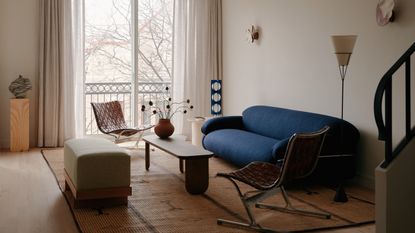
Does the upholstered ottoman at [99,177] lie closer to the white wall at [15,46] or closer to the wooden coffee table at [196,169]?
the wooden coffee table at [196,169]

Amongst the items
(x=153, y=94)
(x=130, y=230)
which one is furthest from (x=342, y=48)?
(x=153, y=94)

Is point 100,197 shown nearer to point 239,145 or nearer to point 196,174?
point 196,174

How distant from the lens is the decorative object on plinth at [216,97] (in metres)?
8.24

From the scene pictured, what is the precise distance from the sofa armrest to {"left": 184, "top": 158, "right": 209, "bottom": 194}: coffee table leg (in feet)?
6.66

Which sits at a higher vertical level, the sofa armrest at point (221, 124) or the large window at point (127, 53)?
the large window at point (127, 53)

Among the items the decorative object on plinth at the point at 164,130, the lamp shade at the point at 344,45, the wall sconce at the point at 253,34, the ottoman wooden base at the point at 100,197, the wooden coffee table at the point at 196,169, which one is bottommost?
the ottoman wooden base at the point at 100,197

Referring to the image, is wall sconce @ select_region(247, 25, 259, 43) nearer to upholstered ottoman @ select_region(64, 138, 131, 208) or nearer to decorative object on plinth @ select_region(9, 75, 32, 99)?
decorative object on plinth @ select_region(9, 75, 32, 99)

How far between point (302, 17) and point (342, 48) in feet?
5.10

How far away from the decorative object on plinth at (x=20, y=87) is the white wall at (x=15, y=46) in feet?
0.84

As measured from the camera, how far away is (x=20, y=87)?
298 inches

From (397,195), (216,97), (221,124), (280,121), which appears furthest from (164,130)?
(397,195)

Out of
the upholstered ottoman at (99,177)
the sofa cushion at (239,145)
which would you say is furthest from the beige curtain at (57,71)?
the upholstered ottoman at (99,177)

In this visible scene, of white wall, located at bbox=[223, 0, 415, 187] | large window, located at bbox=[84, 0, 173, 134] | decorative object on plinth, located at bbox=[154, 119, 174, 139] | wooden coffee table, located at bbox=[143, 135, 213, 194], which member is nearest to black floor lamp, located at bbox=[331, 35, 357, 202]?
white wall, located at bbox=[223, 0, 415, 187]

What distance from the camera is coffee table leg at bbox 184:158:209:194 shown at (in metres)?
5.15
